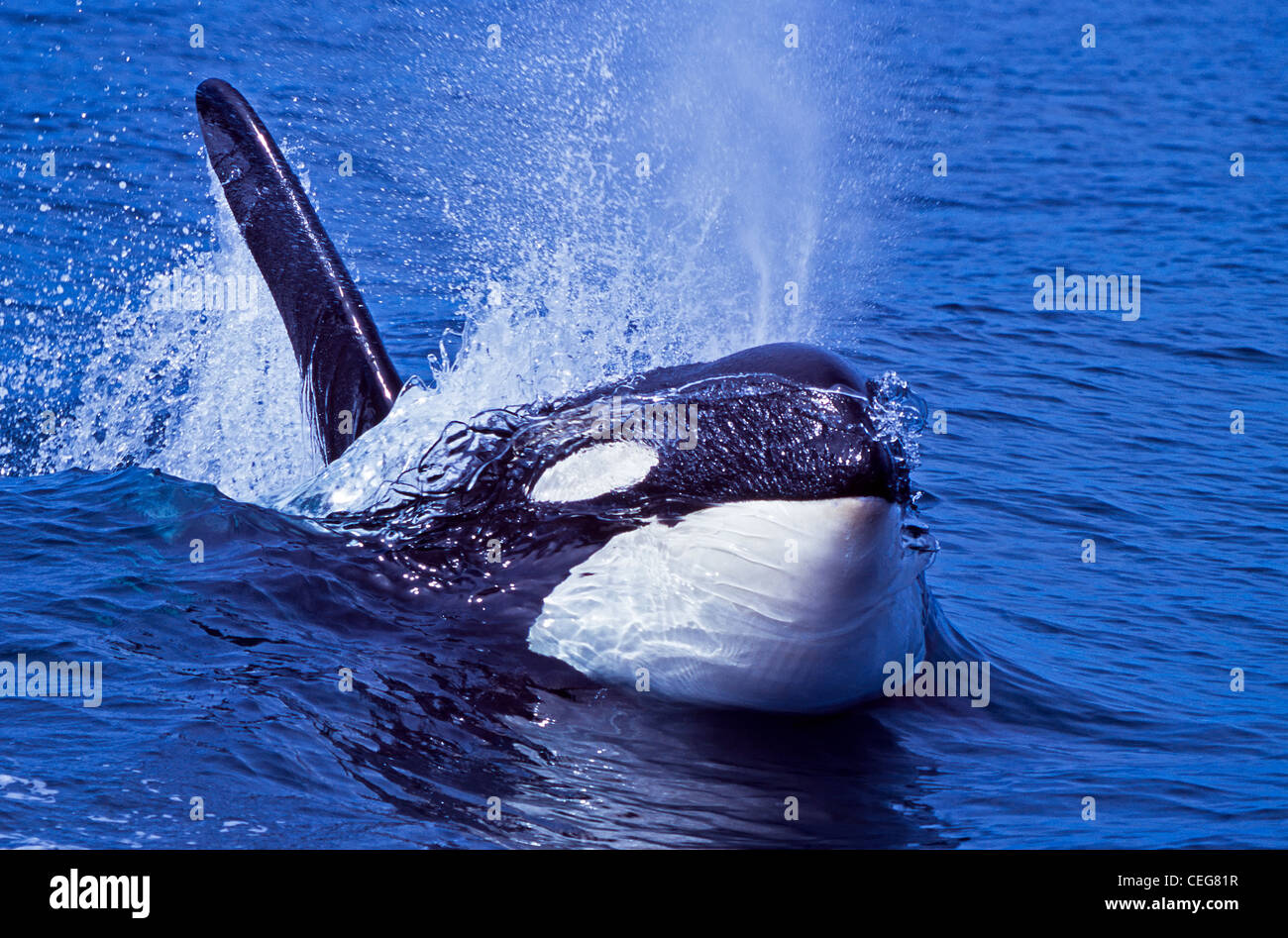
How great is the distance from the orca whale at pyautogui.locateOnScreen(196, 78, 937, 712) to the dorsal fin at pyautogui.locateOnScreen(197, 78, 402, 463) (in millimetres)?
1341

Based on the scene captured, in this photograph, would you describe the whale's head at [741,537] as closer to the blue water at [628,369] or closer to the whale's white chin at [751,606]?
the whale's white chin at [751,606]

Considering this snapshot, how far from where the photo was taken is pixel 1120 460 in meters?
11.7

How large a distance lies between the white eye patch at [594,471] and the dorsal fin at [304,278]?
212 centimetres

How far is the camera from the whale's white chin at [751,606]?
16.7 feet

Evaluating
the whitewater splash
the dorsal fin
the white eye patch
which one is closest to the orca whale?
the white eye patch

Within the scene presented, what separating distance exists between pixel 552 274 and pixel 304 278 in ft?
21.2

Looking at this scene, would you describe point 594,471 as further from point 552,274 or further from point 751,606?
point 552,274

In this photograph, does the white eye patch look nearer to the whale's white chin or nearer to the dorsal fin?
the whale's white chin

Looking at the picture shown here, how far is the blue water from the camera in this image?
5.26 meters

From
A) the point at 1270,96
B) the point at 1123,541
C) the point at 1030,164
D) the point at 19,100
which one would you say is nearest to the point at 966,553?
the point at 1123,541

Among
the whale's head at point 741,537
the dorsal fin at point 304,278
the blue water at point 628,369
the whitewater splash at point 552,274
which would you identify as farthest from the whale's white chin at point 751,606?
the dorsal fin at point 304,278

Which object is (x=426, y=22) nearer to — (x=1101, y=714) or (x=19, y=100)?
(x=19, y=100)

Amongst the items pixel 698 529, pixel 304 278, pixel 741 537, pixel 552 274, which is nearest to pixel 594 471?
pixel 698 529

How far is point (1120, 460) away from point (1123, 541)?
1.97 meters
